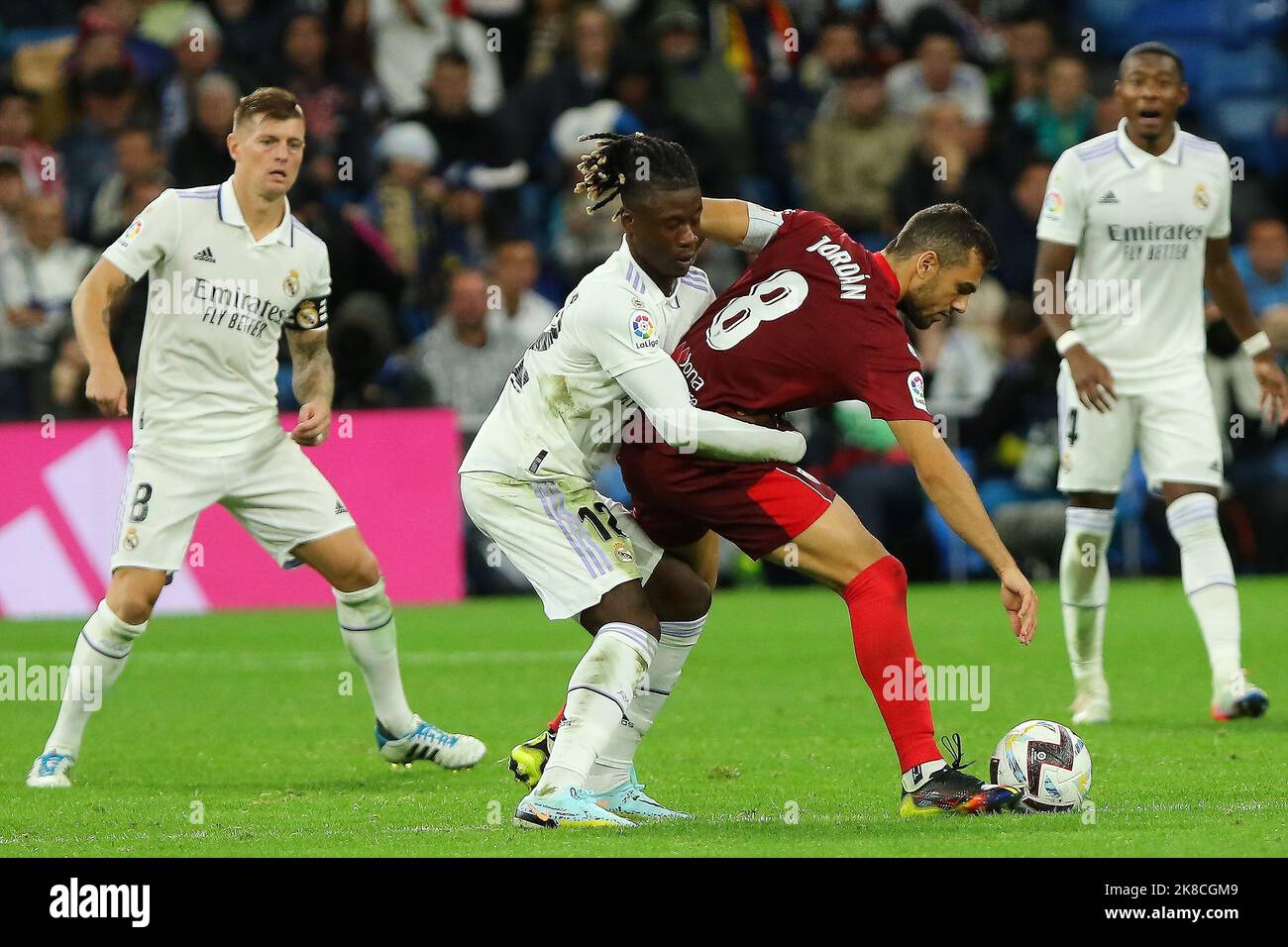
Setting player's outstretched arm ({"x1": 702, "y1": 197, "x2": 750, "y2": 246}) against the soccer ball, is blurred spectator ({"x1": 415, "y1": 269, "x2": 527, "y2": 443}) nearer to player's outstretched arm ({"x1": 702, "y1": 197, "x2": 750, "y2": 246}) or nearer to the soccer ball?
player's outstretched arm ({"x1": 702, "y1": 197, "x2": 750, "y2": 246})

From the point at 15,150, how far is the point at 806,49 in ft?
23.6

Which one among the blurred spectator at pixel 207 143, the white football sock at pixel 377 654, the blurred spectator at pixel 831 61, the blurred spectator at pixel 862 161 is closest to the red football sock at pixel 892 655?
the white football sock at pixel 377 654

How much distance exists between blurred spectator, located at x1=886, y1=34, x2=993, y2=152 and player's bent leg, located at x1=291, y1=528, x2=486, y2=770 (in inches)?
422

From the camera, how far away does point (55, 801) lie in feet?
22.0

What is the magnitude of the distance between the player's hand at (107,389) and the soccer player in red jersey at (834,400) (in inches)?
72.8

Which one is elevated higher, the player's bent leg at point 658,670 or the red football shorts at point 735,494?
the red football shorts at point 735,494

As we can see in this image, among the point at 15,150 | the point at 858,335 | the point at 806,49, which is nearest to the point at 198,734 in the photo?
the point at 858,335

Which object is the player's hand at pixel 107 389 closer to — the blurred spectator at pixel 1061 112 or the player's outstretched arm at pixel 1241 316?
the player's outstretched arm at pixel 1241 316

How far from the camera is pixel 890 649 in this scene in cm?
591

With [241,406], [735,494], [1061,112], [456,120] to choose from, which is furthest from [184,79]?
[735,494]

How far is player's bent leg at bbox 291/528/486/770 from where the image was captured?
747 cm

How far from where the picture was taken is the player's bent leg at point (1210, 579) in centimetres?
829

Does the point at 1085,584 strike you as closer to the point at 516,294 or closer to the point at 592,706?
the point at 592,706

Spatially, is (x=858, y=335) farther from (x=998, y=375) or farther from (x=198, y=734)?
(x=998, y=375)
